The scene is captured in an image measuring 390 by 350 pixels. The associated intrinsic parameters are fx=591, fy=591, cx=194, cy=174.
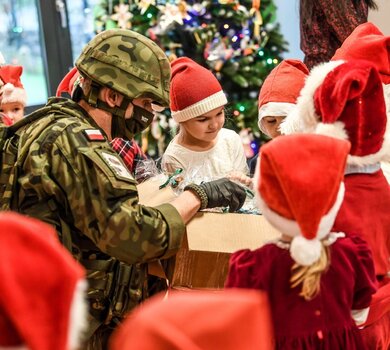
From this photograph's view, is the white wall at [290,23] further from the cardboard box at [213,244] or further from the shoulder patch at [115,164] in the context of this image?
the shoulder patch at [115,164]

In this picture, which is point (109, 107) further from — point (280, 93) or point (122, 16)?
point (122, 16)

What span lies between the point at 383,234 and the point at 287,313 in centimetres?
43

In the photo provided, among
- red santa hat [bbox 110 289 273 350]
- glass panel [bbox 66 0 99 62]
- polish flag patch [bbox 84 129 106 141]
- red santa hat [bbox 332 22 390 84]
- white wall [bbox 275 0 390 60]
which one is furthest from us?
glass panel [bbox 66 0 99 62]

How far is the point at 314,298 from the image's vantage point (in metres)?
1.40

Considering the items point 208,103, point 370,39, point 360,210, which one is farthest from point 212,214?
point 208,103

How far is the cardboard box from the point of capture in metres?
1.75

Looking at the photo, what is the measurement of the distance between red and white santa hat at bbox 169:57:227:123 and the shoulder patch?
1.12m

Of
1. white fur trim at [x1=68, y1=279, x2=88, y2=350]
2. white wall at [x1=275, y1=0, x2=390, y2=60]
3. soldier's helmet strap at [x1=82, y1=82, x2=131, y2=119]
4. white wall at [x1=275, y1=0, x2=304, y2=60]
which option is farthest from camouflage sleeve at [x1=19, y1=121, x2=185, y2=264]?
white wall at [x1=275, y1=0, x2=304, y2=60]

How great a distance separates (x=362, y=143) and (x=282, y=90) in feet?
3.52

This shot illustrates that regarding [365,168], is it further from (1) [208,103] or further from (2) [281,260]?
(1) [208,103]

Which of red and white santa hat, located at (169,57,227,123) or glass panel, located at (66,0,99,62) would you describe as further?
glass panel, located at (66,0,99,62)

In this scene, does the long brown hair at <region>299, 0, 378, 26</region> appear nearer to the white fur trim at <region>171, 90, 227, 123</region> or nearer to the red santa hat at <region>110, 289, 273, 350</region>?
the white fur trim at <region>171, 90, 227, 123</region>

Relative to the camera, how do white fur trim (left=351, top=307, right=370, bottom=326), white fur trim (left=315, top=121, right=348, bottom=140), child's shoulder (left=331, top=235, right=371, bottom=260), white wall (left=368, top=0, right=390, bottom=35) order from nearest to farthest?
child's shoulder (left=331, top=235, right=371, bottom=260)
white fur trim (left=351, top=307, right=370, bottom=326)
white fur trim (left=315, top=121, right=348, bottom=140)
white wall (left=368, top=0, right=390, bottom=35)

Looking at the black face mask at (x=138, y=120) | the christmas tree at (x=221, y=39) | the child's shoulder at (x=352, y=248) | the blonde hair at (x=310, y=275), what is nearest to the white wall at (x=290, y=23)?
the christmas tree at (x=221, y=39)
